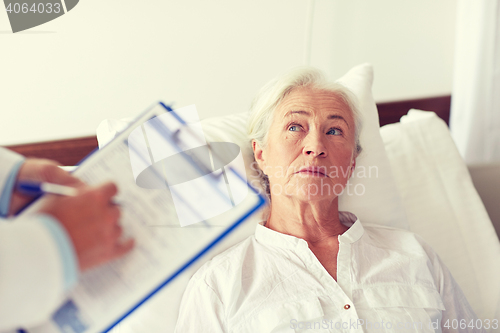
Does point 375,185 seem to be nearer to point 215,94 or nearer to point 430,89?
point 215,94

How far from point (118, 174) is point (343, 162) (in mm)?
747

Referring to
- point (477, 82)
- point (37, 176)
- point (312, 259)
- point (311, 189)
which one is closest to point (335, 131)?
point (311, 189)

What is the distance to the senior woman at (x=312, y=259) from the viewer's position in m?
0.95

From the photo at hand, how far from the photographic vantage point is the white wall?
1.36 metres

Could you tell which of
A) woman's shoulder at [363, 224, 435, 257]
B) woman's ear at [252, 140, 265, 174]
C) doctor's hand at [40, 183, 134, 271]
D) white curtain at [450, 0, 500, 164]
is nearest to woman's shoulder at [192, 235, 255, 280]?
woman's ear at [252, 140, 265, 174]

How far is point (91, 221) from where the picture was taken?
43cm

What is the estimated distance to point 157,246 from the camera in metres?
0.52

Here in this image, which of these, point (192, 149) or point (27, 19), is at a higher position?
point (27, 19)

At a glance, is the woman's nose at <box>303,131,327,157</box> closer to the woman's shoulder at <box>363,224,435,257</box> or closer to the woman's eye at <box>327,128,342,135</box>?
the woman's eye at <box>327,128,342,135</box>

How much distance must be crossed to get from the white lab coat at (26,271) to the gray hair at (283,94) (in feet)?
2.82

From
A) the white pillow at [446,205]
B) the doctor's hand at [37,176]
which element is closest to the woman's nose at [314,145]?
the white pillow at [446,205]

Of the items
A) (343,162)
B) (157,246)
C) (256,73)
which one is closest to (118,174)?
(157,246)

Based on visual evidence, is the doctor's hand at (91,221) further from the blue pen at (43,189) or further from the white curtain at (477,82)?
the white curtain at (477,82)

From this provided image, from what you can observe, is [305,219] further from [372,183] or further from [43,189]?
[43,189]
